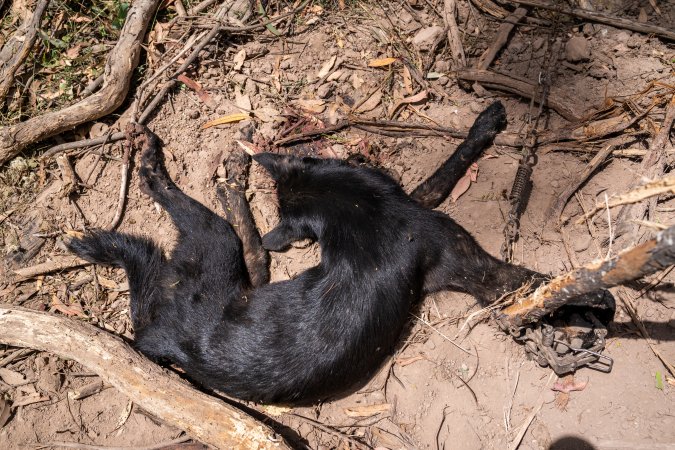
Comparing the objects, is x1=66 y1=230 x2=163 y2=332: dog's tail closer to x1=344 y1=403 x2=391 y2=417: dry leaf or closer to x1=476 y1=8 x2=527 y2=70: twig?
x1=344 y1=403 x2=391 y2=417: dry leaf

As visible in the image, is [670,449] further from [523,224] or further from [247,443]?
[247,443]

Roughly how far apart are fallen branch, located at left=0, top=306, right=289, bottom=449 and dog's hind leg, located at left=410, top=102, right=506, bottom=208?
2161 millimetres

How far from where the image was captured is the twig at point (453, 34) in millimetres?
4387

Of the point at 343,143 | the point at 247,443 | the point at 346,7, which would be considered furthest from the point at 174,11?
the point at 247,443

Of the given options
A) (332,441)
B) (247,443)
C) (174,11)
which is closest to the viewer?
(247,443)

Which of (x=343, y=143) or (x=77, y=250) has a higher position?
(x=343, y=143)

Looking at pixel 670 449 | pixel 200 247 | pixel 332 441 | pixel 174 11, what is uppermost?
pixel 174 11

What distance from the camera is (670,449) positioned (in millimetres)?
3090

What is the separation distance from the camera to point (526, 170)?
12.6 feet

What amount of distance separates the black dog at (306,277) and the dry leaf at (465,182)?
0.10 meters

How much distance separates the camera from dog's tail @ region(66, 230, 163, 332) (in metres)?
3.81

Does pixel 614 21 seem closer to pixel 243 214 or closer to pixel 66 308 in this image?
pixel 243 214

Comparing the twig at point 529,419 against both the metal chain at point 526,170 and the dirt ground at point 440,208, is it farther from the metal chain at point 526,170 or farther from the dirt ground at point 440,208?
the metal chain at point 526,170

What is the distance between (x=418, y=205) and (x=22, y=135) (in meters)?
3.39
